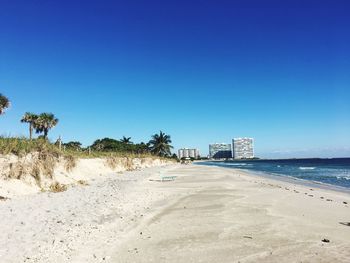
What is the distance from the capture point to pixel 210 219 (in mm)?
10789

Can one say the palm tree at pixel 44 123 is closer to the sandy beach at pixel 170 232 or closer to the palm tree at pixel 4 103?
the palm tree at pixel 4 103

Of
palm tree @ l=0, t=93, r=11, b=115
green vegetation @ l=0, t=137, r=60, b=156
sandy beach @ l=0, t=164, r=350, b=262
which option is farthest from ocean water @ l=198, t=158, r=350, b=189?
palm tree @ l=0, t=93, r=11, b=115

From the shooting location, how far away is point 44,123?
62.2 metres

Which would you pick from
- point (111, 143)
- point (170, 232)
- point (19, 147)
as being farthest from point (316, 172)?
point (111, 143)

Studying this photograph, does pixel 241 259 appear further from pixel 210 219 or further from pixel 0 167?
pixel 0 167

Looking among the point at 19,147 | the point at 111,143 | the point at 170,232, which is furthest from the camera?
the point at 111,143

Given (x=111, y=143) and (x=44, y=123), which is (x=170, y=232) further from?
(x=111, y=143)

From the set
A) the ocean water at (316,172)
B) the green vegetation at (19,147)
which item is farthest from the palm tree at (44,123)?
the green vegetation at (19,147)

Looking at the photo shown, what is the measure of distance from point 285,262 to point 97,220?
5932 millimetres

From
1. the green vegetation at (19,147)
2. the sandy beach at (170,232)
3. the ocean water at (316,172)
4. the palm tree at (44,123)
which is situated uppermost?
the palm tree at (44,123)

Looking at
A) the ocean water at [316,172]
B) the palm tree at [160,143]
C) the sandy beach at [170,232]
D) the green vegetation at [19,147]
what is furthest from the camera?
the palm tree at [160,143]

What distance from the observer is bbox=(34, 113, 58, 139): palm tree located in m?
61.7

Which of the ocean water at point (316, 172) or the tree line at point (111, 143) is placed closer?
the ocean water at point (316, 172)

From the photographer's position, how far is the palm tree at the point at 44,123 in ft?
202
